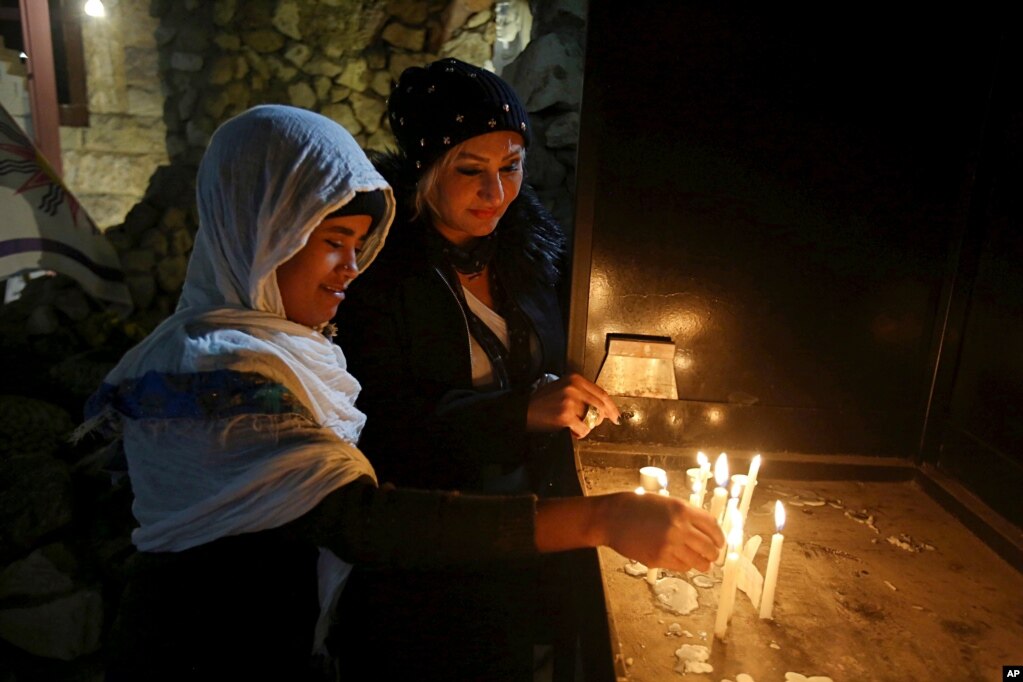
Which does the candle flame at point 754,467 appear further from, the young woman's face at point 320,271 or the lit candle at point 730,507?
the young woman's face at point 320,271

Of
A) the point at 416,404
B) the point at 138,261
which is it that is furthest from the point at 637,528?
the point at 138,261

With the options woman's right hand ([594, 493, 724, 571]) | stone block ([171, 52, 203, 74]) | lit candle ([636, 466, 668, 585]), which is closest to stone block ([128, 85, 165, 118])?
stone block ([171, 52, 203, 74])

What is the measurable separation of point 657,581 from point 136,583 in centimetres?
105

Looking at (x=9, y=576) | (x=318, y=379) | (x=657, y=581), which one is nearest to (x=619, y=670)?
(x=657, y=581)

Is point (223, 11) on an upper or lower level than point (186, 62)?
upper

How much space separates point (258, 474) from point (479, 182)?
1144 mm

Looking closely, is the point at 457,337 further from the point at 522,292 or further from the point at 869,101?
the point at 869,101

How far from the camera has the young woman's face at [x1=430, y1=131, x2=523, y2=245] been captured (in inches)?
76.9

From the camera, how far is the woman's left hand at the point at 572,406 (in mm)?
1809

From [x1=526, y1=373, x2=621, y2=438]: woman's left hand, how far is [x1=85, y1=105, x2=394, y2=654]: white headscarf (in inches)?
26.3

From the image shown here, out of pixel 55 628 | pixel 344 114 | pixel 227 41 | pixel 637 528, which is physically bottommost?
pixel 55 628

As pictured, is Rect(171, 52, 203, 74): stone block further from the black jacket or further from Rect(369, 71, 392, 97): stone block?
the black jacket

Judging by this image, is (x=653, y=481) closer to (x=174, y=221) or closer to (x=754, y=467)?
(x=754, y=467)

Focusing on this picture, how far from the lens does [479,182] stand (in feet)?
6.47
